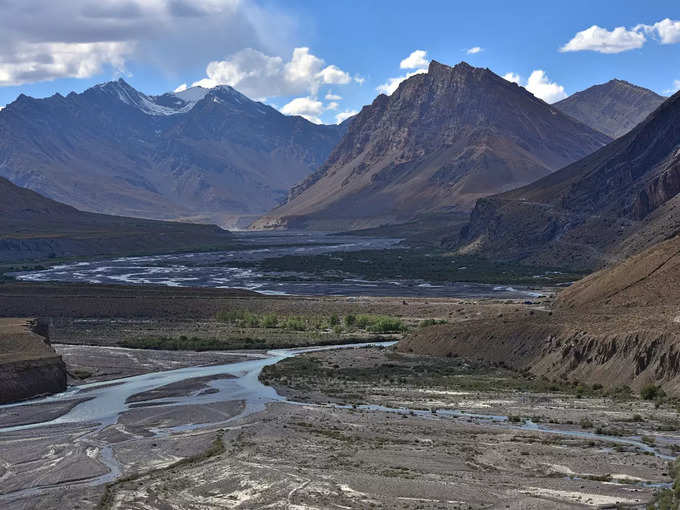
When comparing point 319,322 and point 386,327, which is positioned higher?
point 319,322

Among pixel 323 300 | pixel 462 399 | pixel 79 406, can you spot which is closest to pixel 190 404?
pixel 79 406

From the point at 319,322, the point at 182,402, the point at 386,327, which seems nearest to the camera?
the point at 182,402

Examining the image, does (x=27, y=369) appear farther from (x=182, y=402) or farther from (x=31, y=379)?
(x=182, y=402)

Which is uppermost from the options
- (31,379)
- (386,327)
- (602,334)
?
(602,334)

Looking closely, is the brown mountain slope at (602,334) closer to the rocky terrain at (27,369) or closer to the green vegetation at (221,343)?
the green vegetation at (221,343)

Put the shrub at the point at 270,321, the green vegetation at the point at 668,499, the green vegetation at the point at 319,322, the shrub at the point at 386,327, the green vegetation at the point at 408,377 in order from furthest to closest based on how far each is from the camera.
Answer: the shrub at the point at 270,321 < the green vegetation at the point at 319,322 < the shrub at the point at 386,327 < the green vegetation at the point at 408,377 < the green vegetation at the point at 668,499

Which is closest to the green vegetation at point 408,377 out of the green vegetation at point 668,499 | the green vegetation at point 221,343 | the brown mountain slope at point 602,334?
the brown mountain slope at point 602,334

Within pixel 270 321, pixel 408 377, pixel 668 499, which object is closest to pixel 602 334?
pixel 408 377

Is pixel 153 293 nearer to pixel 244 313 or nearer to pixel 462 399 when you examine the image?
pixel 244 313

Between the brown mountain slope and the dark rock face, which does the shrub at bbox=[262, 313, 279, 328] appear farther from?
the dark rock face
